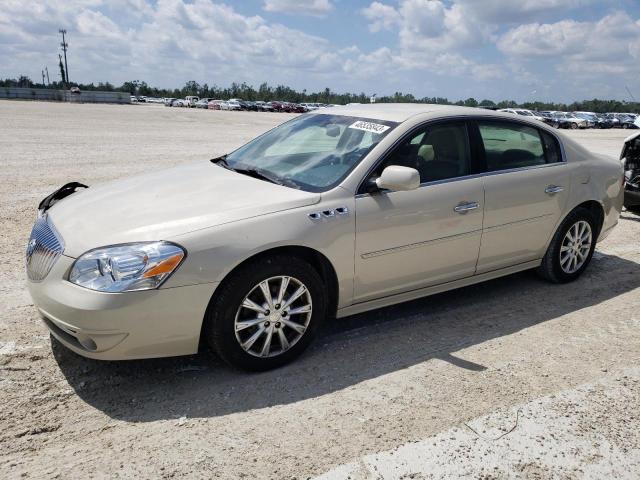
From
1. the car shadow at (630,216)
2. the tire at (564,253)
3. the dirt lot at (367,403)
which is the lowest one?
the dirt lot at (367,403)

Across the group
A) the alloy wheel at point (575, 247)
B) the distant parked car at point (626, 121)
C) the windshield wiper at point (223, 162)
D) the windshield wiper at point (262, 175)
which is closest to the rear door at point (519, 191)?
the alloy wheel at point (575, 247)

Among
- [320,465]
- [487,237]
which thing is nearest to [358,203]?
[487,237]

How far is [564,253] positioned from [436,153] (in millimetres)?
1844

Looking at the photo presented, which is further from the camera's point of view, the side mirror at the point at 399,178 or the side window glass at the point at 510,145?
the side window glass at the point at 510,145

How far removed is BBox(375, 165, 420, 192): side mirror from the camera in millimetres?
3537

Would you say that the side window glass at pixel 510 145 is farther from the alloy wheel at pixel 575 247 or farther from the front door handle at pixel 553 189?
the alloy wheel at pixel 575 247

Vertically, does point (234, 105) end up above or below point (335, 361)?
above

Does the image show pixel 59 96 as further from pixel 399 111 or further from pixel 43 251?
pixel 43 251

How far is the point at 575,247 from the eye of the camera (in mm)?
5125

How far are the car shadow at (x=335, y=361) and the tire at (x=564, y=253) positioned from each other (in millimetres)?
156

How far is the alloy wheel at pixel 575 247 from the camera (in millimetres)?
5048

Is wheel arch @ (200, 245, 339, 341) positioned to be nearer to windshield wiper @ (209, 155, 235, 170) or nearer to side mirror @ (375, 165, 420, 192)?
side mirror @ (375, 165, 420, 192)

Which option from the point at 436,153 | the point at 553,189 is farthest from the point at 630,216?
the point at 436,153

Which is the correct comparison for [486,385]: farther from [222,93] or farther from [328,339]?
[222,93]
